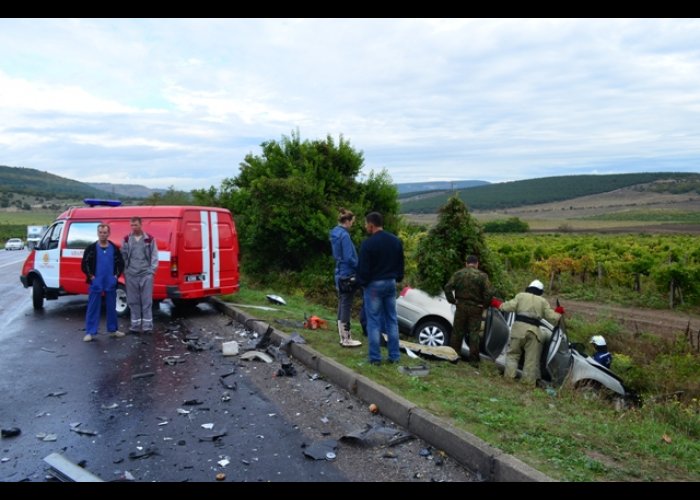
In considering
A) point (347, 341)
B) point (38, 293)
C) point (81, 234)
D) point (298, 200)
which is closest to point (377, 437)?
point (347, 341)

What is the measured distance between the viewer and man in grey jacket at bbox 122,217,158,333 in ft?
32.0

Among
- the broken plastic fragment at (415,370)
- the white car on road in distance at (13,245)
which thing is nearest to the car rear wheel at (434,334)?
the broken plastic fragment at (415,370)

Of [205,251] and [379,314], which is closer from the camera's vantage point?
[379,314]

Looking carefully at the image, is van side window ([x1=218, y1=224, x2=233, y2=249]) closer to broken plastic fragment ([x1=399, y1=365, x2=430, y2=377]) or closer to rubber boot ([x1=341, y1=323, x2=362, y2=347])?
rubber boot ([x1=341, y1=323, x2=362, y2=347])

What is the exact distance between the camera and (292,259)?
17.4 m

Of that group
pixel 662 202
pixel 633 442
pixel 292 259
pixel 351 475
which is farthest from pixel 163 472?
pixel 662 202

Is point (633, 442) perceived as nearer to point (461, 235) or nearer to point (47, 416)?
point (47, 416)

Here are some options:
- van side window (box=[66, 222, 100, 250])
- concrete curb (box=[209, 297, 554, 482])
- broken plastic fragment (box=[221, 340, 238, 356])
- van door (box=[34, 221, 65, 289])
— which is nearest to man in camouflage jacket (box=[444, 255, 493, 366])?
concrete curb (box=[209, 297, 554, 482])

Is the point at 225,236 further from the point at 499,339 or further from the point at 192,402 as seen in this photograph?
the point at 192,402

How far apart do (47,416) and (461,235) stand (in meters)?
7.76

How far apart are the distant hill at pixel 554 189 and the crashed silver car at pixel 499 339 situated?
98.6 m

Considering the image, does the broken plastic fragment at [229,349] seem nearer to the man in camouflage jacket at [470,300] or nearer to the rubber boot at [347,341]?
the rubber boot at [347,341]

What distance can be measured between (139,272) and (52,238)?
14.2 ft

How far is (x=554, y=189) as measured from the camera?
427 feet
